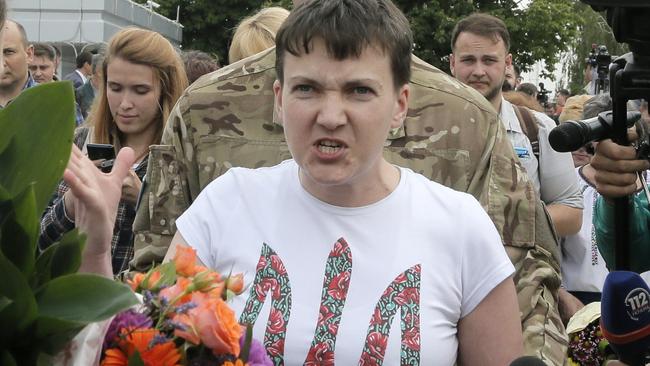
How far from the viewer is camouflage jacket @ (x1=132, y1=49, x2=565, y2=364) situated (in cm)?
290

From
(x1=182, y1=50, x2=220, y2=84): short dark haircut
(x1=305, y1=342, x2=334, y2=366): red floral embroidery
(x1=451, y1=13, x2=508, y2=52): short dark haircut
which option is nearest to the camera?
(x1=305, y1=342, x2=334, y2=366): red floral embroidery

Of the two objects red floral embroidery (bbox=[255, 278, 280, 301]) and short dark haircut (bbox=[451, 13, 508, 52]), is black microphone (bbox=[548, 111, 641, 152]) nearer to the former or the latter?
red floral embroidery (bbox=[255, 278, 280, 301])

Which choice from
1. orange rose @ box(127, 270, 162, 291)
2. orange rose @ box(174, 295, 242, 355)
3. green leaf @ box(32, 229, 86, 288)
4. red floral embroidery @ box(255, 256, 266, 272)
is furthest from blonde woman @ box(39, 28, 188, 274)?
green leaf @ box(32, 229, 86, 288)

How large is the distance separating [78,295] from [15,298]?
0.07 metres

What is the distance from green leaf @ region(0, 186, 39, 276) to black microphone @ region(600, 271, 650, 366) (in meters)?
1.65

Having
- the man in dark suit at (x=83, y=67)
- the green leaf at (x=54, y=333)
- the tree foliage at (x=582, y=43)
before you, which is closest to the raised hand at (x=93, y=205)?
the green leaf at (x=54, y=333)

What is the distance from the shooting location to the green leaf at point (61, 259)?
128 centimetres

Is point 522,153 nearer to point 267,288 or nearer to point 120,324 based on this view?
point 267,288

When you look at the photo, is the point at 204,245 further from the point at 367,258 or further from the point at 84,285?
the point at 84,285

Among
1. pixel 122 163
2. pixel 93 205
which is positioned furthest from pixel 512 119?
pixel 93 205

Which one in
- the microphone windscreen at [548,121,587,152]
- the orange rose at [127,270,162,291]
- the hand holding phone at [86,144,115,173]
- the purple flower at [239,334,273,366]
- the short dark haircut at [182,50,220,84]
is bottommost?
the purple flower at [239,334,273,366]

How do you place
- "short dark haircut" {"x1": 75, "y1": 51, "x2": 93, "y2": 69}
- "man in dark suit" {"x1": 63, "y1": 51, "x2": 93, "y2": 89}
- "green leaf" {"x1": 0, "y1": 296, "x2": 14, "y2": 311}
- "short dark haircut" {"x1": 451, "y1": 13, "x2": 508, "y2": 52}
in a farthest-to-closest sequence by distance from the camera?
"short dark haircut" {"x1": 75, "y1": 51, "x2": 93, "y2": 69}
"man in dark suit" {"x1": 63, "y1": 51, "x2": 93, "y2": 89}
"short dark haircut" {"x1": 451, "y1": 13, "x2": 508, "y2": 52}
"green leaf" {"x1": 0, "y1": 296, "x2": 14, "y2": 311}

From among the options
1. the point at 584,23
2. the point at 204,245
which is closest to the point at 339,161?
the point at 204,245

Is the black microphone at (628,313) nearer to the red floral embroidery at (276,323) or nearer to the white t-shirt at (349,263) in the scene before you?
the white t-shirt at (349,263)
